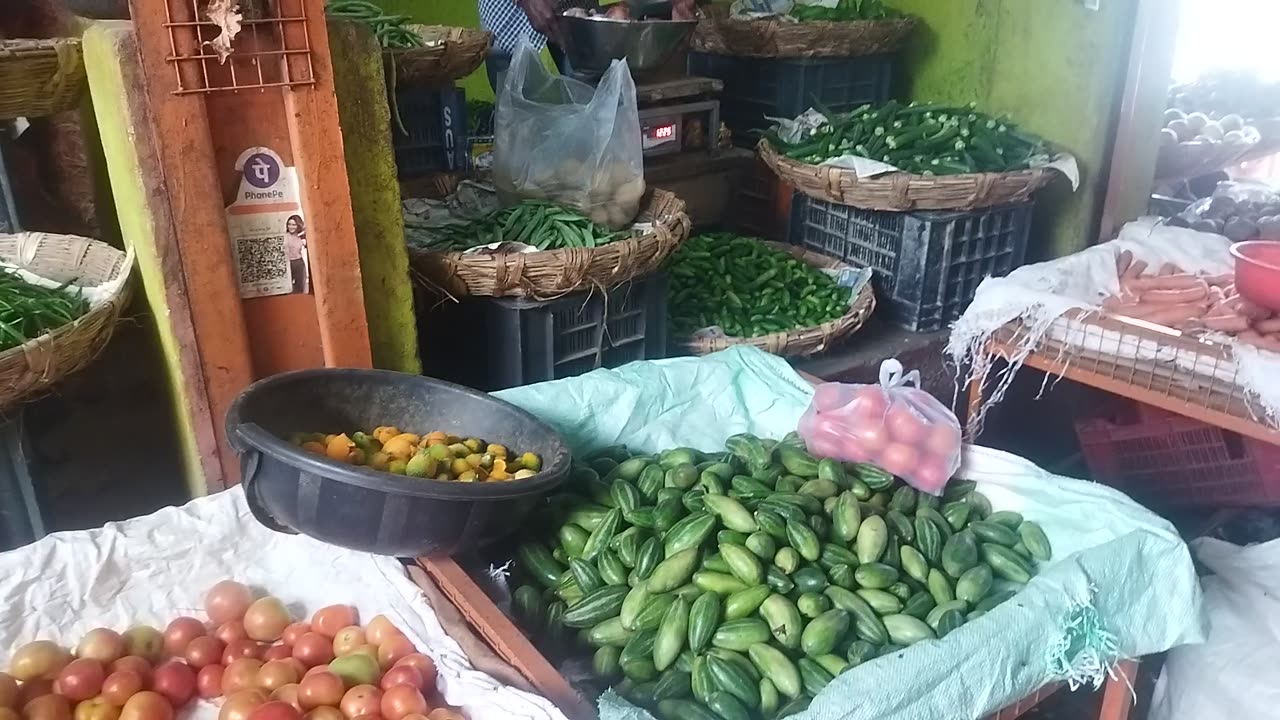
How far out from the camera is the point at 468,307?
2568mm

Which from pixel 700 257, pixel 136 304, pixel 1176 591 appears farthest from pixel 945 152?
pixel 136 304

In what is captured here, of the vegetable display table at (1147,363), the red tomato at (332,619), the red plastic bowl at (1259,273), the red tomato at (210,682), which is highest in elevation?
the red plastic bowl at (1259,273)

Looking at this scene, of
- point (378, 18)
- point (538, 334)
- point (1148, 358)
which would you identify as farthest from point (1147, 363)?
point (378, 18)

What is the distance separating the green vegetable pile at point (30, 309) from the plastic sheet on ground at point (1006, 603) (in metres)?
0.92

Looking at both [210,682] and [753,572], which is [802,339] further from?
[210,682]

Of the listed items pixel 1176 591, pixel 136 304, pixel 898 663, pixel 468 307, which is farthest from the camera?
pixel 468 307

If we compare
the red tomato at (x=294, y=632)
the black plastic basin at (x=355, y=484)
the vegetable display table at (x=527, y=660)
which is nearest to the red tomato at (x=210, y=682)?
the red tomato at (x=294, y=632)

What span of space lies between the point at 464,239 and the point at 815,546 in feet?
4.69

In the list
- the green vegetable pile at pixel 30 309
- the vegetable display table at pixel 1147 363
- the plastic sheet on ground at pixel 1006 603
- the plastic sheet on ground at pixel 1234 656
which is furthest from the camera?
the vegetable display table at pixel 1147 363

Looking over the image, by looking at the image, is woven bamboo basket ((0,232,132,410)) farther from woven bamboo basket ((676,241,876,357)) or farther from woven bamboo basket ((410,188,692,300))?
woven bamboo basket ((676,241,876,357))

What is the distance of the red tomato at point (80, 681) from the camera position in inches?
59.1

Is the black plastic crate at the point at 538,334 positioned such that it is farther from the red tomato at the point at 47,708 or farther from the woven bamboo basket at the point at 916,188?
the red tomato at the point at 47,708

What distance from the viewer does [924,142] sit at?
3.51 m

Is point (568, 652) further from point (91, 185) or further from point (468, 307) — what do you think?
point (91, 185)
